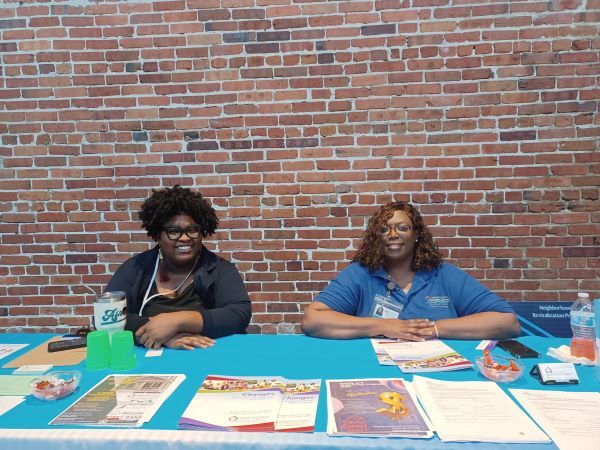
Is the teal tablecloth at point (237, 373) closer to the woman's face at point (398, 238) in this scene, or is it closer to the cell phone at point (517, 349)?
the cell phone at point (517, 349)

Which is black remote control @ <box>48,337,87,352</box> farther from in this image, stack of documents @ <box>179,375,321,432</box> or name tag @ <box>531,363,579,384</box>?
name tag @ <box>531,363,579,384</box>

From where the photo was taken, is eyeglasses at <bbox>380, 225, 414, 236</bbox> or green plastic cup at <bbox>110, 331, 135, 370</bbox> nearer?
green plastic cup at <bbox>110, 331, 135, 370</bbox>

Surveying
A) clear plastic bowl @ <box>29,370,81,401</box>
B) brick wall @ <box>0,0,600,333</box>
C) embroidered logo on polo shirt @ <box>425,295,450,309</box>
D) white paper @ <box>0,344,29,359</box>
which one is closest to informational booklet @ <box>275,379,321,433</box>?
clear plastic bowl @ <box>29,370,81,401</box>

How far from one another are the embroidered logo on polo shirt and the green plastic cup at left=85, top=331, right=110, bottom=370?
151 centimetres

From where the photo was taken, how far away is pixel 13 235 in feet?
9.84

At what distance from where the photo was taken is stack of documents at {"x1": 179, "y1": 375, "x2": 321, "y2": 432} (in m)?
1.12

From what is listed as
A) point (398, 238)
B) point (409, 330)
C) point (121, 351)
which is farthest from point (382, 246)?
point (121, 351)

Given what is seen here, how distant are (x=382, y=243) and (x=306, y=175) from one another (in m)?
0.87

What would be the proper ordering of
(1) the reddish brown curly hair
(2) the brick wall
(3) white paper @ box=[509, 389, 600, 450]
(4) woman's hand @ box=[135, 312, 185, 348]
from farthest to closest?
(2) the brick wall < (1) the reddish brown curly hair < (4) woman's hand @ box=[135, 312, 185, 348] < (3) white paper @ box=[509, 389, 600, 450]

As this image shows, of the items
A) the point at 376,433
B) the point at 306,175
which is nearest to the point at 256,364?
the point at 376,433

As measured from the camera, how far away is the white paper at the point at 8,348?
1730 mm

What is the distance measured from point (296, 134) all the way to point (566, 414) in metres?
2.20

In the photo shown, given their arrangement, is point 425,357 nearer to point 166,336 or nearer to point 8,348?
point 166,336

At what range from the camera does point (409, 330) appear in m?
1.80
